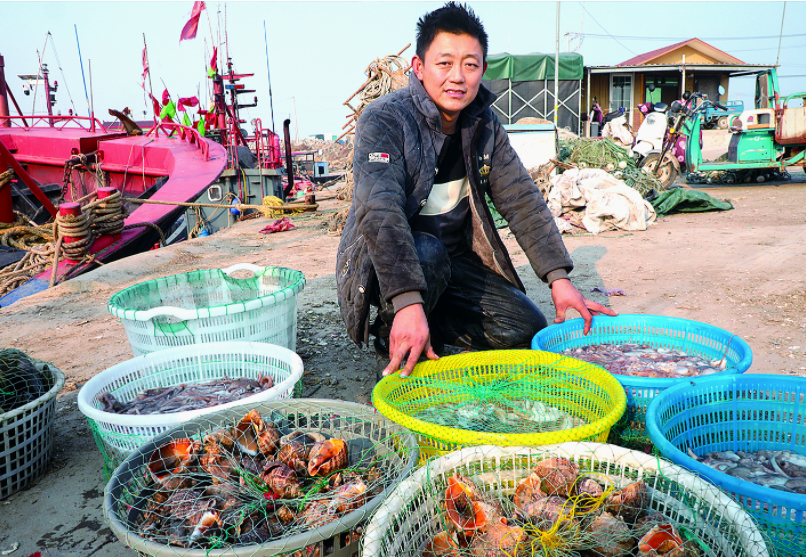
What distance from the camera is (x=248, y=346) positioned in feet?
7.84

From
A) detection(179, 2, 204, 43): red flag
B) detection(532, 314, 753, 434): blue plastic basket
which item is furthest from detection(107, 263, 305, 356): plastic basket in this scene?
detection(179, 2, 204, 43): red flag

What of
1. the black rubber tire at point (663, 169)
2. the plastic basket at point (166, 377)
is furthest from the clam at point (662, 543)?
the black rubber tire at point (663, 169)

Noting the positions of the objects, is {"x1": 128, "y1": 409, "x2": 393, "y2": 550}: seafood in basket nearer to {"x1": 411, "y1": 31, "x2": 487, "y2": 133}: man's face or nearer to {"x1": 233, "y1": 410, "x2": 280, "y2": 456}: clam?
{"x1": 233, "y1": 410, "x2": 280, "y2": 456}: clam

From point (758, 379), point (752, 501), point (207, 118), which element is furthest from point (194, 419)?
point (207, 118)

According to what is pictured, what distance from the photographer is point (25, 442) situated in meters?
2.02

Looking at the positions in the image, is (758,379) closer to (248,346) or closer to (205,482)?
(205,482)

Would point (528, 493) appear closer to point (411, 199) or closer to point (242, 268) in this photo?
point (411, 199)

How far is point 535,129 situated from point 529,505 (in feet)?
31.0

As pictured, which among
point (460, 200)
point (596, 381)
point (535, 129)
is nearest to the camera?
point (596, 381)

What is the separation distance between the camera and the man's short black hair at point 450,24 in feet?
7.41

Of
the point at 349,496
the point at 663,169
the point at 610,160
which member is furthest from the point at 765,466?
the point at 663,169

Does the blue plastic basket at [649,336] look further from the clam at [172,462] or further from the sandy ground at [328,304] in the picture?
the clam at [172,462]

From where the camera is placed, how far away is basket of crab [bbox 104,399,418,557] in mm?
1216

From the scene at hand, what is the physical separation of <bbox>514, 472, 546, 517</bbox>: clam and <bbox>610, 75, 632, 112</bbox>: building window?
23595 mm
